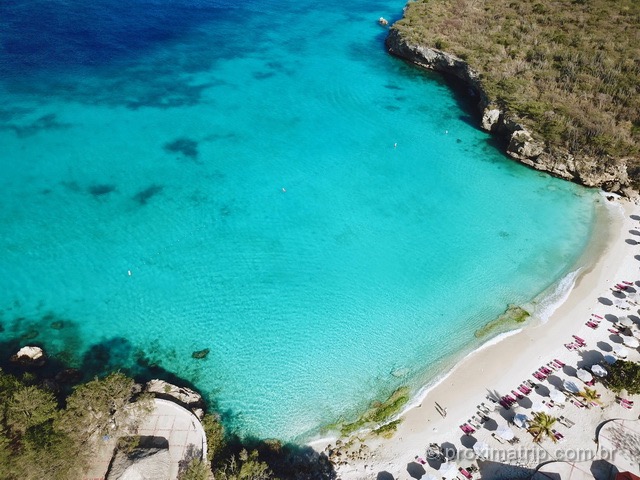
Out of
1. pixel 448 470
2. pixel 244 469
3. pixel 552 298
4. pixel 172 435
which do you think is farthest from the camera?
pixel 552 298

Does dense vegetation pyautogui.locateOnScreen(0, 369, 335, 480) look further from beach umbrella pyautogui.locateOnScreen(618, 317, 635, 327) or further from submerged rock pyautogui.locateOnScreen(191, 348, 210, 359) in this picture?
beach umbrella pyautogui.locateOnScreen(618, 317, 635, 327)

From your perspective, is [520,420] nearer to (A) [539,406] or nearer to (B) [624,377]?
(A) [539,406]

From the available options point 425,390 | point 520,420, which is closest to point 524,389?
point 520,420

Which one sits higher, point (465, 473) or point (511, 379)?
point (511, 379)

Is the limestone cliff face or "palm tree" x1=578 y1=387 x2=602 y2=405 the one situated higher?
the limestone cliff face

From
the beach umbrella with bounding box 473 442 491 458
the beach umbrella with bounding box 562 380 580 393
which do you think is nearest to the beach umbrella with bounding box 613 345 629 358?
the beach umbrella with bounding box 562 380 580 393

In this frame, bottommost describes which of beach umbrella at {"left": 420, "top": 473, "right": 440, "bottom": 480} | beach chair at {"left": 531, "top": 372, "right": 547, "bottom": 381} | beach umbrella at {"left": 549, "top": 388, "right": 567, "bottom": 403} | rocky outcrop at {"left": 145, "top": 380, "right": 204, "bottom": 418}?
rocky outcrop at {"left": 145, "top": 380, "right": 204, "bottom": 418}

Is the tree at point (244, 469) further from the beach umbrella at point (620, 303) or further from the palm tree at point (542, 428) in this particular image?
the beach umbrella at point (620, 303)
